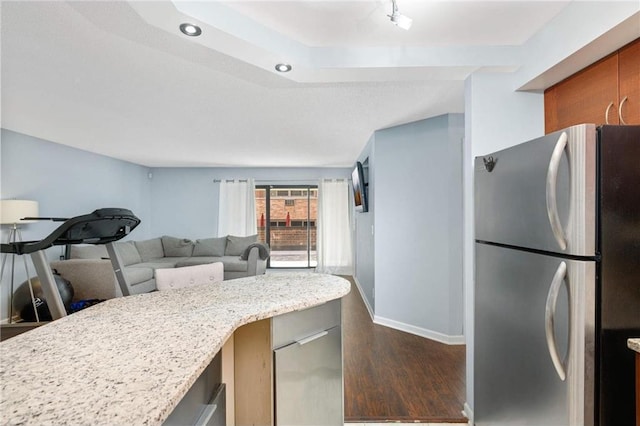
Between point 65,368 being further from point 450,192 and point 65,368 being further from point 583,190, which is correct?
point 450,192

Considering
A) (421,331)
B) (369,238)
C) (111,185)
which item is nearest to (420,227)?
(421,331)

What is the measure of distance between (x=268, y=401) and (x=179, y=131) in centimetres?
342

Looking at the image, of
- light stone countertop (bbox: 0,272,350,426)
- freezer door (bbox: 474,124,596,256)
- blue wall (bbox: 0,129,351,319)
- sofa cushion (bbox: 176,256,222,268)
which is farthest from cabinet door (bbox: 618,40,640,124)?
blue wall (bbox: 0,129,351,319)

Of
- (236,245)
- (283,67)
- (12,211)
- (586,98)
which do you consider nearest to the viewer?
(586,98)

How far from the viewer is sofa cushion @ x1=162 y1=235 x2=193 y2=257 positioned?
5.85 meters

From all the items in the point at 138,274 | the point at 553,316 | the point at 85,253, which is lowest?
the point at 138,274

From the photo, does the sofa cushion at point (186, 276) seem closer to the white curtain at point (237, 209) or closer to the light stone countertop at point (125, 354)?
the light stone countertop at point (125, 354)

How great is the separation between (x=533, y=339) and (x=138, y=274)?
4.72 meters

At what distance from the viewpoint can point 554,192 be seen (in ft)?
3.96

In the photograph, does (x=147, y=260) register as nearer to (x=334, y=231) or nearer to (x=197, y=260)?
(x=197, y=260)

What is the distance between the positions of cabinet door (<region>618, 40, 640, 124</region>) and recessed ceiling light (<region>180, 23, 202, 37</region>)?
2036 millimetres

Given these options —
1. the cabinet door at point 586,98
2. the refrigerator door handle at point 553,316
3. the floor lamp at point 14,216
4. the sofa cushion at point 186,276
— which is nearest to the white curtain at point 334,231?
the floor lamp at point 14,216

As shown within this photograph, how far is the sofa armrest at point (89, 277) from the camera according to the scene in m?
3.95

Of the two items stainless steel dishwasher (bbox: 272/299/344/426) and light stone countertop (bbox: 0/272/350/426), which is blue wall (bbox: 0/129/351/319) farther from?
stainless steel dishwasher (bbox: 272/299/344/426)
